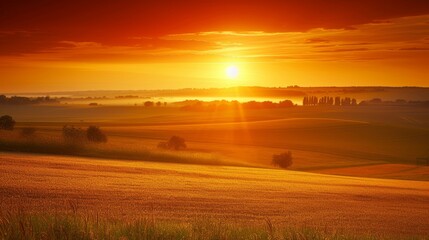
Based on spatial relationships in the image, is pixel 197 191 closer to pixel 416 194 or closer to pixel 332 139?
pixel 416 194

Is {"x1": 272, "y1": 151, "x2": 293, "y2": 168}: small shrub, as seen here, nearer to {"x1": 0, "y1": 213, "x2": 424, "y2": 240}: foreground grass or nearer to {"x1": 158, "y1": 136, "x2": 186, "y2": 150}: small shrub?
{"x1": 158, "y1": 136, "x2": 186, "y2": 150}: small shrub

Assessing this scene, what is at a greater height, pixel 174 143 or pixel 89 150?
pixel 174 143

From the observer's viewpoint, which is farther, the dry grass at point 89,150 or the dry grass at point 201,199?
the dry grass at point 89,150

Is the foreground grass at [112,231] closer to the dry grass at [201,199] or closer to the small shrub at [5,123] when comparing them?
the dry grass at [201,199]

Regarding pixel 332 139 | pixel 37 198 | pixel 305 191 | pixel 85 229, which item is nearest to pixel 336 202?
pixel 305 191

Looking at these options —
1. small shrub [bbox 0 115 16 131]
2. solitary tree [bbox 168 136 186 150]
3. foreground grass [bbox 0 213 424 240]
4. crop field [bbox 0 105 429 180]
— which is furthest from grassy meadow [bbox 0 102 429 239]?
solitary tree [bbox 168 136 186 150]

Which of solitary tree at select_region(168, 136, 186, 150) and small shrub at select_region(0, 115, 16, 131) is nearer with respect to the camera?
small shrub at select_region(0, 115, 16, 131)

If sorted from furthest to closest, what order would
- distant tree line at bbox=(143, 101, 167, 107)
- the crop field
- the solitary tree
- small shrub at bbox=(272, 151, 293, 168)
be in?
distant tree line at bbox=(143, 101, 167, 107) < the solitary tree < the crop field < small shrub at bbox=(272, 151, 293, 168)

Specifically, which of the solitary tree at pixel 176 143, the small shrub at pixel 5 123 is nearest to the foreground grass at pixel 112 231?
the small shrub at pixel 5 123

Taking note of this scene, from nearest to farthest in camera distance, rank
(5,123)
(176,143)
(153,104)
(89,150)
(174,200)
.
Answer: (174,200)
(89,150)
(5,123)
(176,143)
(153,104)

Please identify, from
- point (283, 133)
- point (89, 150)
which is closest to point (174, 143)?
point (89, 150)

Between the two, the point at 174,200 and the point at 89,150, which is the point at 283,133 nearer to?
the point at 89,150

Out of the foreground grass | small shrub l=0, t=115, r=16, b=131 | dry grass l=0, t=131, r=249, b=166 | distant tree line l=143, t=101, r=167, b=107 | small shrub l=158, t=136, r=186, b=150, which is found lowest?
the foreground grass

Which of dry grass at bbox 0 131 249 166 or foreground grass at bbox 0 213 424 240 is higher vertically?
dry grass at bbox 0 131 249 166
